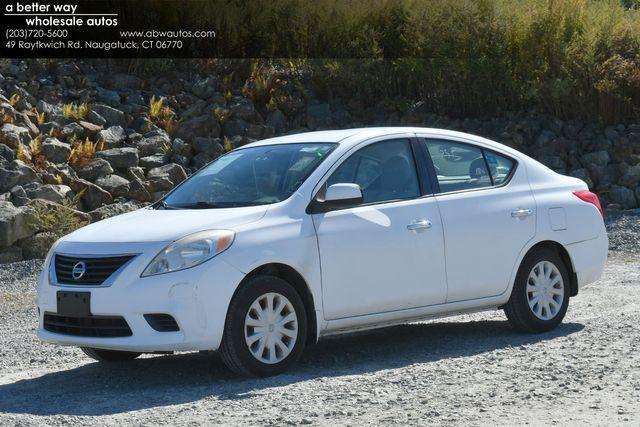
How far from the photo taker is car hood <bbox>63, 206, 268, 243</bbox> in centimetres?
776

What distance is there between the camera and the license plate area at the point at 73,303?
25.3 feet

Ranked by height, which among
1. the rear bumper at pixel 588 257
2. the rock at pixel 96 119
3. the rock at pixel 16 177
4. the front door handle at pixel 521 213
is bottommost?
the rear bumper at pixel 588 257

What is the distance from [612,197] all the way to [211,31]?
727 cm

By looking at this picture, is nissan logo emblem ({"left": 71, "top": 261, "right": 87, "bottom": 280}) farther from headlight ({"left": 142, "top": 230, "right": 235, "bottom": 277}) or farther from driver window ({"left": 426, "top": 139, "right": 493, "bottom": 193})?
driver window ({"left": 426, "top": 139, "right": 493, "bottom": 193})

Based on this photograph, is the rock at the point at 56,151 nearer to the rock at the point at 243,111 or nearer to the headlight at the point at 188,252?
the rock at the point at 243,111

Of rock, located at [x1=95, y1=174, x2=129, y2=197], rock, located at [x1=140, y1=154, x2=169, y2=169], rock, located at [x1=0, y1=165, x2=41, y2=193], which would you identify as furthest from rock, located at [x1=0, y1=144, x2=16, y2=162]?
rock, located at [x1=140, y1=154, x2=169, y2=169]

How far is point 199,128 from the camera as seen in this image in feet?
59.0

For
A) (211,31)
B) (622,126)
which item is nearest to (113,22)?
(211,31)

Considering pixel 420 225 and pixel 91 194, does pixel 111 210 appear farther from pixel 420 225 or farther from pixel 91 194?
pixel 420 225

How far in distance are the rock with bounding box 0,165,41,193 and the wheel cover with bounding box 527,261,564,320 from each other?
815cm

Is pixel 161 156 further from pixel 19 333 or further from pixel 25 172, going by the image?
pixel 19 333

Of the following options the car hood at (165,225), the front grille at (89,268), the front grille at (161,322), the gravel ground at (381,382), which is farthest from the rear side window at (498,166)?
the front grille at (89,268)

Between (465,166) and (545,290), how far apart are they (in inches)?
47.4

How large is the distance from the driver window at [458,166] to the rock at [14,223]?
675 cm
